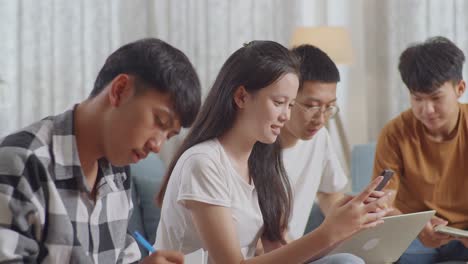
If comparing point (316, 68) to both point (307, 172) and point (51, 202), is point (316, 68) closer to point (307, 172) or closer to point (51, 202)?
point (307, 172)

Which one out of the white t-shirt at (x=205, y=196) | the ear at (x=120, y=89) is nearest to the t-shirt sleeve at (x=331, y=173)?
the white t-shirt at (x=205, y=196)

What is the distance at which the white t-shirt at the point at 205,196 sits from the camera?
191cm

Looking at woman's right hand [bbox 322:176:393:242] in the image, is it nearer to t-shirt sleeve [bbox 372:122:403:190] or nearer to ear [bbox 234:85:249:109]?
ear [bbox 234:85:249:109]

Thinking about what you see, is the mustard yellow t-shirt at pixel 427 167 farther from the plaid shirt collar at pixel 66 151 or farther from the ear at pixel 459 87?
the plaid shirt collar at pixel 66 151

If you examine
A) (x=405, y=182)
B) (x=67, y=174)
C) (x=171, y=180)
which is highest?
(x=67, y=174)

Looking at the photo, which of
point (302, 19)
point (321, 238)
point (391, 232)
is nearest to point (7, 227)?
point (321, 238)

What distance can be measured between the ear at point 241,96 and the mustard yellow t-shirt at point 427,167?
0.79 meters

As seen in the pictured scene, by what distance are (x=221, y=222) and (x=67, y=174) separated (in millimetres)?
543

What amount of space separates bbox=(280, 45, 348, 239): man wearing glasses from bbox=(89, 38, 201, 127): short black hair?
3.13 feet

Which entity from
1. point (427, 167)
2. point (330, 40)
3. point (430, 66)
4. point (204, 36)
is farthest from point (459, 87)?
point (204, 36)

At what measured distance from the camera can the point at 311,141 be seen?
2506 millimetres

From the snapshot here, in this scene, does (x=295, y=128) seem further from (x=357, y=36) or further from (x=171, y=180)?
(x=357, y=36)

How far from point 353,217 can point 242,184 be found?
0.32 m

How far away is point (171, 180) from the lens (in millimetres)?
2014
